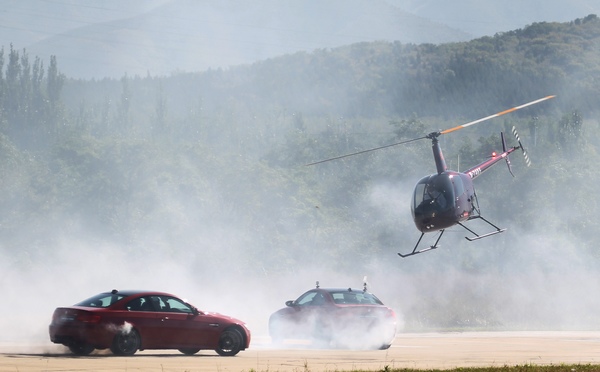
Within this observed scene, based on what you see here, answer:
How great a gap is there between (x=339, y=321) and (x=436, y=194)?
10693mm

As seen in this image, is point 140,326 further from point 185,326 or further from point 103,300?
point 185,326

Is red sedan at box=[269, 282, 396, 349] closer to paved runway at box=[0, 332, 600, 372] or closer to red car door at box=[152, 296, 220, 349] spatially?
paved runway at box=[0, 332, 600, 372]

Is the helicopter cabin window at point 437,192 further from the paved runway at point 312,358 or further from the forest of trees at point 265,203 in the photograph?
the forest of trees at point 265,203

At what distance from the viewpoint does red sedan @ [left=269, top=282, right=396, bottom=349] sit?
29250mm

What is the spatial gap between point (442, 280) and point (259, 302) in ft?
54.1

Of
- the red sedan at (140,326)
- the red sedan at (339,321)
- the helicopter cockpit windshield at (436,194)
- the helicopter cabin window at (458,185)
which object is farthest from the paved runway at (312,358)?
the helicopter cabin window at (458,185)

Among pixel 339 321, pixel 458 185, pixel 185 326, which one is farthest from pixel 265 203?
pixel 185 326

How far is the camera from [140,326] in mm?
23438

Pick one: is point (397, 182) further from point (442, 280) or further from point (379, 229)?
point (442, 280)

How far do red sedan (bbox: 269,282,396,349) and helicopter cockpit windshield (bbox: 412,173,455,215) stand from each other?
8506mm

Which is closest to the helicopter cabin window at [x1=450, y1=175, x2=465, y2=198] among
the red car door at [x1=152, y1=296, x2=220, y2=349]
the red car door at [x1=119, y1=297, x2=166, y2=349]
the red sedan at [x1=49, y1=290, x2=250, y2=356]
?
the red sedan at [x1=49, y1=290, x2=250, y2=356]

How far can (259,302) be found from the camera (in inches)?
2980

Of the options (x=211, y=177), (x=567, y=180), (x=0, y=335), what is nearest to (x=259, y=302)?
(x=211, y=177)

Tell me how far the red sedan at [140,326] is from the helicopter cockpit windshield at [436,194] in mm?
15322
